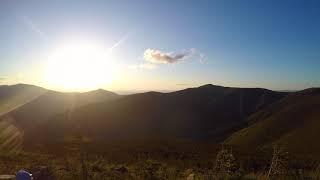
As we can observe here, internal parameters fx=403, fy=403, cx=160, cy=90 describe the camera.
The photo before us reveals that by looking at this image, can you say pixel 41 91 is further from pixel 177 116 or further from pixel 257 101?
pixel 257 101

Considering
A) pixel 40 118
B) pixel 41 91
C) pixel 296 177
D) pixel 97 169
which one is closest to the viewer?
pixel 296 177

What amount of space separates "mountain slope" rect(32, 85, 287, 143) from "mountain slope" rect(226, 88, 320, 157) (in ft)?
45.9

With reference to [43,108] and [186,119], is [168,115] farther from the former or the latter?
[43,108]

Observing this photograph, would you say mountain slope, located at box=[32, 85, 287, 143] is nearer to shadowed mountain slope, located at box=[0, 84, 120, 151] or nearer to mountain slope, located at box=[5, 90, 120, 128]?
shadowed mountain slope, located at box=[0, 84, 120, 151]

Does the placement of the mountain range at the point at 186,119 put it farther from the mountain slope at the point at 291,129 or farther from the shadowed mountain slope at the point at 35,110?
the shadowed mountain slope at the point at 35,110

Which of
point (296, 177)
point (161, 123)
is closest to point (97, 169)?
point (296, 177)

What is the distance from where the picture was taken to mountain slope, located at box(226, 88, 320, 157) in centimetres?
6350

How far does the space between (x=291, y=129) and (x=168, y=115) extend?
166 ft

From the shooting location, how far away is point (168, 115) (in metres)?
123

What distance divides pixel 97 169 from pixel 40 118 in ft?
408

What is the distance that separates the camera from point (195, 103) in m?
136

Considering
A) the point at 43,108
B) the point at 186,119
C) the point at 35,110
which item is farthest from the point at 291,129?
the point at 43,108

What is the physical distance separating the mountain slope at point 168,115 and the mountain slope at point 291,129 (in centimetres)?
1400

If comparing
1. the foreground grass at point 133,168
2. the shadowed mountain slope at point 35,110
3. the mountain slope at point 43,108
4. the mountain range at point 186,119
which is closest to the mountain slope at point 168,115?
the mountain range at point 186,119
